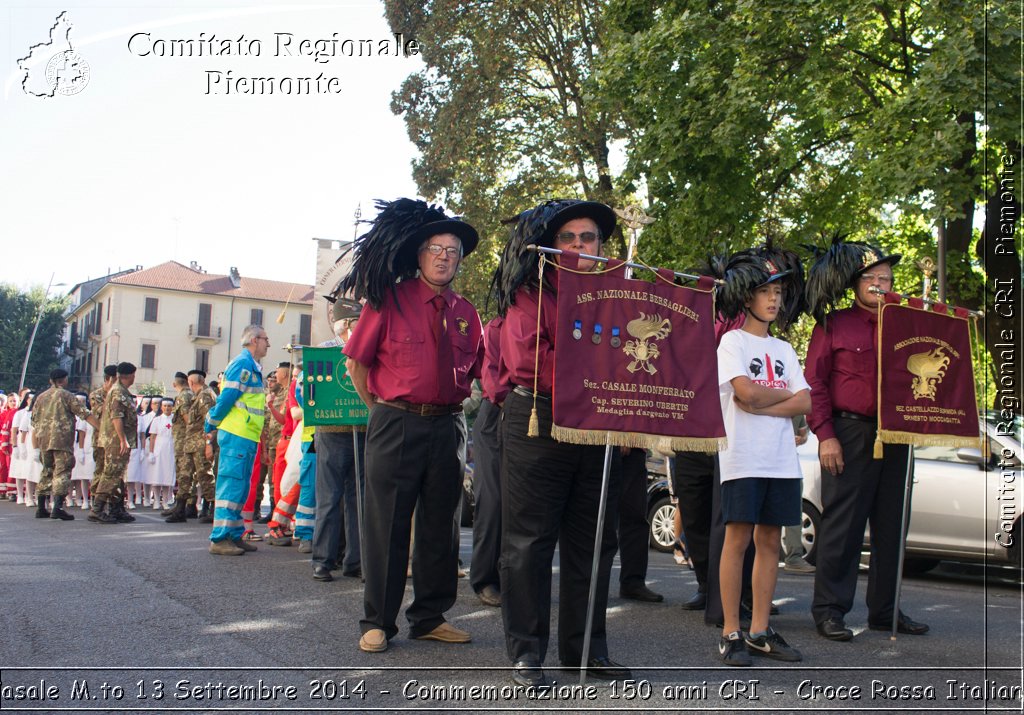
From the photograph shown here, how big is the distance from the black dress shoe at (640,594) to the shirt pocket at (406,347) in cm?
304

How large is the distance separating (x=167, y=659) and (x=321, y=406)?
11.5 ft

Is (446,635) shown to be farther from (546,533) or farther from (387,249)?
(387,249)

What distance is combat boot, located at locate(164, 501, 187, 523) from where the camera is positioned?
1427 centimetres

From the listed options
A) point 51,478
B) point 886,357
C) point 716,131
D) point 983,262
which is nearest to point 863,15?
point 716,131

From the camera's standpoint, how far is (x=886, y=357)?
21.1 ft

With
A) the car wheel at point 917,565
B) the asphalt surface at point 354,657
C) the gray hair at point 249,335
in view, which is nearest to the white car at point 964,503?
the car wheel at point 917,565

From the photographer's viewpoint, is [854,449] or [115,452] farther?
[115,452]

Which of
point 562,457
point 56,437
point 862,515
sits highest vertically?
point 562,457

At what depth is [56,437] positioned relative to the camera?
14.5m

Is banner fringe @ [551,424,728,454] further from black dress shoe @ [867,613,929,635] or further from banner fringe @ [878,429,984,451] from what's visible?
black dress shoe @ [867,613,929,635]

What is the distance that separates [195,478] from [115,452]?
139cm

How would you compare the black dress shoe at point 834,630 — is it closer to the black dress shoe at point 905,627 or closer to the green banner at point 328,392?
the black dress shoe at point 905,627

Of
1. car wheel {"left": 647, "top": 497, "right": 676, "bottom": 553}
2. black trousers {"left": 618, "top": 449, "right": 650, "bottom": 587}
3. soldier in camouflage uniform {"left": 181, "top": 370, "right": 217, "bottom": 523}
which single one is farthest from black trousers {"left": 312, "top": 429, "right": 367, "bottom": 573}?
soldier in camouflage uniform {"left": 181, "top": 370, "right": 217, "bottom": 523}

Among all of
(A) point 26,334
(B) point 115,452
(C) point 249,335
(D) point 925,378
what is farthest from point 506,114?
(A) point 26,334
